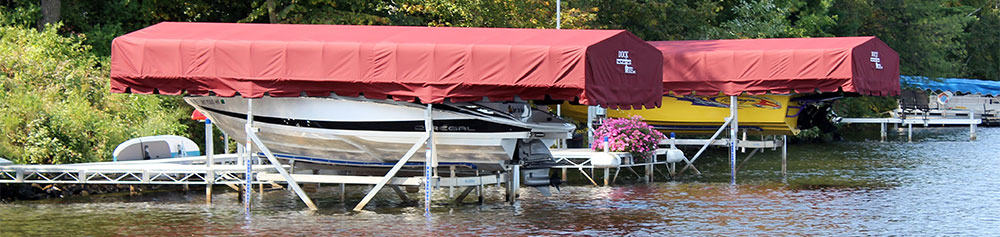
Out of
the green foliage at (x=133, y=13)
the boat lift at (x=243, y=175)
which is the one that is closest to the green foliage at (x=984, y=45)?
the green foliage at (x=133, y=13)

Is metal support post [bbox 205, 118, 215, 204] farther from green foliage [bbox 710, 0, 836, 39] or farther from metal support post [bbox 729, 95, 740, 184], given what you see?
green foliage [bbox 710, 0, 836, 39]

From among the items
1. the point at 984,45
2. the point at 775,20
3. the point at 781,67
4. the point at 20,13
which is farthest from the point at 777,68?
the point at 984,45

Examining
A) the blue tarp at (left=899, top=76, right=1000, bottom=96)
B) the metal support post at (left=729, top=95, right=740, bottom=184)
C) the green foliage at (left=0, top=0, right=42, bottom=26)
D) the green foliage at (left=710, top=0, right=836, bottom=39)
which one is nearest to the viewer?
the metal support post at (left=729, top=95, right=740, bottom=184)

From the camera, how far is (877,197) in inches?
990

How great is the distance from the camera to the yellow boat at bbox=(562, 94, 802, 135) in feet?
105

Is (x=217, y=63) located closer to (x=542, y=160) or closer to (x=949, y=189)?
(x=542, y=160)

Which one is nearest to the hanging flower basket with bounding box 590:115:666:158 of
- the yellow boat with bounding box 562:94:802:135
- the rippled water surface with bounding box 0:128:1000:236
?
the rippled water surface with bounding box 0:128:1000:236

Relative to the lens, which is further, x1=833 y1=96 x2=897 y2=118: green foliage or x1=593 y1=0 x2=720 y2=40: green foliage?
x1=833 y1=96 x2=897 y2=118: green foliage

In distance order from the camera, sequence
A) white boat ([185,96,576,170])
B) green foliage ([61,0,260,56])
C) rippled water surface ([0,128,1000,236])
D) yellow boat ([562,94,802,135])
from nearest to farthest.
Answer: rippled water surface ([0,128,1000,236])
white boat ([185,96,576,170])
yellow boat ([562,94,802,135])
green foliage ([61,0,260,56])

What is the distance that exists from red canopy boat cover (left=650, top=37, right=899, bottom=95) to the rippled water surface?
2130 mm

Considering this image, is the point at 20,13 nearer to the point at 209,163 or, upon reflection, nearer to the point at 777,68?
the point at 209,163

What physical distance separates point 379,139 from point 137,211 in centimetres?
429

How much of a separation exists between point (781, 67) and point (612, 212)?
856 centimetres

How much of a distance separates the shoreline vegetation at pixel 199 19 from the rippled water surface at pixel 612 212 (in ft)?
8.70
